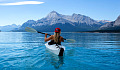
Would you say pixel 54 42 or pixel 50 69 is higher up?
pixel 54 42

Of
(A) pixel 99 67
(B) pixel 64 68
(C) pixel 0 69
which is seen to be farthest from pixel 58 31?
(C) pixel 0 69

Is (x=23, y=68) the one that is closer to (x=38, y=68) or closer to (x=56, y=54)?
(x=38, y=68)

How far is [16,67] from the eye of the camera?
9.77 m

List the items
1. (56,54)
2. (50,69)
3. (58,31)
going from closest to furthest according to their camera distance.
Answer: (50,69)
(58,31)
(56,54)

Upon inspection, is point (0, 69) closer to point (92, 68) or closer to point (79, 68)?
point (79, 68)

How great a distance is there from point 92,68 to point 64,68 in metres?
2.18

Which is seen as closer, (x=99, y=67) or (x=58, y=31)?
(x=99, y=67)

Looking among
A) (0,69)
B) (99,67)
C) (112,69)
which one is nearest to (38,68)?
(0,69)

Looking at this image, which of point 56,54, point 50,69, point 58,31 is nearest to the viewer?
point 50,69

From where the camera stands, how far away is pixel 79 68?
9.62 meters

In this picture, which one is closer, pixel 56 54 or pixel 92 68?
pixel 92 68

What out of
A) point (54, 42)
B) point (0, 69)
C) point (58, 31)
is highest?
point (58, 31)

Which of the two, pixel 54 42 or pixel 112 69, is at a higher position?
pixel 54 42

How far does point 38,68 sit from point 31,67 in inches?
24.3
